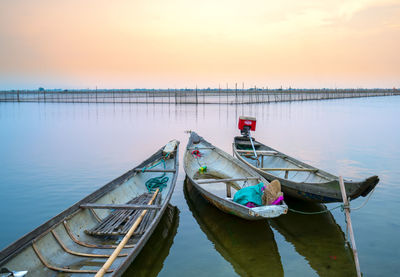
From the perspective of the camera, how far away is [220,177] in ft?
26.8

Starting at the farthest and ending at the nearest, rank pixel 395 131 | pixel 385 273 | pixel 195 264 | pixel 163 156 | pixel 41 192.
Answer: pixel 395 131 < pixel 163 156 < pixel 41 192 < pixel 195 264 < pixel 385 273

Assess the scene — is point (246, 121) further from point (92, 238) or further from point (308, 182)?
point (92, 238)

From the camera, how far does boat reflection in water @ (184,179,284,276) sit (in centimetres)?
454

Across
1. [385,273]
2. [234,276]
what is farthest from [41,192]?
[385,273]

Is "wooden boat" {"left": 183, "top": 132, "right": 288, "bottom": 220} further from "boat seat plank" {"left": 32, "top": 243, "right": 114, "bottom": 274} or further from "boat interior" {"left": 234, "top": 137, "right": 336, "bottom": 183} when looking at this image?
"boat seat plank" {"left": 32, "top": 243, "right": 114, "bottom": 274}

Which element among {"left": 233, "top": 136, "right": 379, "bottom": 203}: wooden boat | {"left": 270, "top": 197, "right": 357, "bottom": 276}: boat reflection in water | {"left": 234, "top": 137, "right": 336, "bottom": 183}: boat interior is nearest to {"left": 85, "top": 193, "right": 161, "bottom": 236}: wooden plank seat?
{"left": 270, "top": 197, "right": 357, "bottom": 276}: boat reflection in water

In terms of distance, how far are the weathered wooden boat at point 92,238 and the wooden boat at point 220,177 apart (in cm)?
109

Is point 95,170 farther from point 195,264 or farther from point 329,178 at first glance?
point 329,178

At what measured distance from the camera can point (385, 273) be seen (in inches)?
167

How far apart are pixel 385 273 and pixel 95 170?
8233 mm

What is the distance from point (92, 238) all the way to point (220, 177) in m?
4.27

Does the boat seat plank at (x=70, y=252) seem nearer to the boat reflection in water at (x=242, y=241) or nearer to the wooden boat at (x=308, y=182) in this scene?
the boat reflection in water at (x=242, y=241)

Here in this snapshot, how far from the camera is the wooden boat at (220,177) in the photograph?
→ 4.61 meters

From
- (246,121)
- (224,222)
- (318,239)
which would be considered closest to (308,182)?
(318,239)
